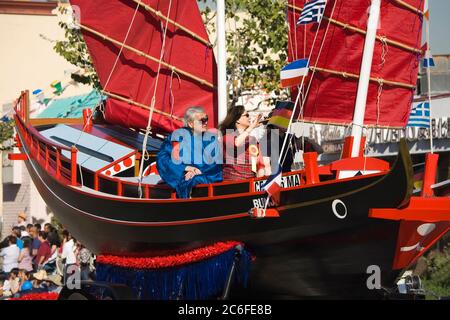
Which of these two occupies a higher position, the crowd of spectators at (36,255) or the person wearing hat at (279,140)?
the person wearing hat at (279,140)

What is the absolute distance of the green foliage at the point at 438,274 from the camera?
12.6 meters

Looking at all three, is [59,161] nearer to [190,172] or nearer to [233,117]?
[190,172]

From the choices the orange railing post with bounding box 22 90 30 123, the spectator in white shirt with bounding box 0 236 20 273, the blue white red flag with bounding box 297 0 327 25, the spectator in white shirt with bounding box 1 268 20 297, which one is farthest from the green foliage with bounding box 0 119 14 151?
the blue white red flag with bounding box 297 0 327 25

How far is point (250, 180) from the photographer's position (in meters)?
8.84

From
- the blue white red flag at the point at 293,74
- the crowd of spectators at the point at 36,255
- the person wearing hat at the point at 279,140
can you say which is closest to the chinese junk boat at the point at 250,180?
the blue white red flag at the point at 293,74

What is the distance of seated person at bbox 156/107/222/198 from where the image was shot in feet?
30.1

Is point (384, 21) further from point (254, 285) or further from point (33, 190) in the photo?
point (33, 190)

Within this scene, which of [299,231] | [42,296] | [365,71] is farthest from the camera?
[365,71]

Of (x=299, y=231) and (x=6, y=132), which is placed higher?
(x=6, y=132)

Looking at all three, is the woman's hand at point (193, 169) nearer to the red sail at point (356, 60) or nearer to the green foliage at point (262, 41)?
the red sail at point (356, 60)

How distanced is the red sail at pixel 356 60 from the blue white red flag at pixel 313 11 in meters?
0.77

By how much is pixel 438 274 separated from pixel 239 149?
483 cm

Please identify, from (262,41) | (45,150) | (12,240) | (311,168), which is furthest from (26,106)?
(311,168)

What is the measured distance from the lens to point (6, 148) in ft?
79.2
